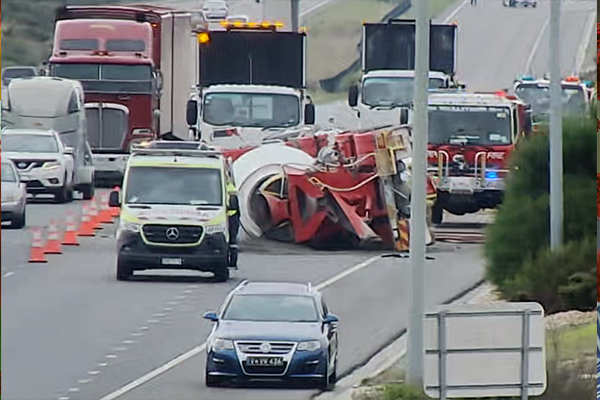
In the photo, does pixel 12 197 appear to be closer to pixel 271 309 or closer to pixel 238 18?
pixel 271 309

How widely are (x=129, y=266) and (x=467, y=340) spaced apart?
87.5 inches

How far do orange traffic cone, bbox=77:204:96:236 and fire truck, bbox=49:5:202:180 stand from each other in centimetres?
25

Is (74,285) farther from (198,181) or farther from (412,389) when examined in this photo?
(412,389)

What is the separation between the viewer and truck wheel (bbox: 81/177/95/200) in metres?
11.8

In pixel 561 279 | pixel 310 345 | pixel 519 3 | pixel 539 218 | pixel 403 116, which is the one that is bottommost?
pixel 310 345

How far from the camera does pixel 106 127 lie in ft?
39.8

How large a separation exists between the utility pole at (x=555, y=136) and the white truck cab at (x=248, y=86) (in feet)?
5.64

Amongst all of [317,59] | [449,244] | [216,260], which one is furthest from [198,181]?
[449,244]

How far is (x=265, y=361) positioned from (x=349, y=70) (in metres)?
2.24

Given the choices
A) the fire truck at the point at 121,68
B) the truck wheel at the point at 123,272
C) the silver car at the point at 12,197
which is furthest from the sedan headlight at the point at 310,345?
the silver car at the point at 12,197

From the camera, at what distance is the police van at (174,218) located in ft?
40.3

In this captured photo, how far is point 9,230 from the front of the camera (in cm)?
1091

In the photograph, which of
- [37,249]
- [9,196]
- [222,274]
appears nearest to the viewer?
[9,196]

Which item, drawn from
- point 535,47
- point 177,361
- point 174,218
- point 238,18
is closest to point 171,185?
point 174,218
